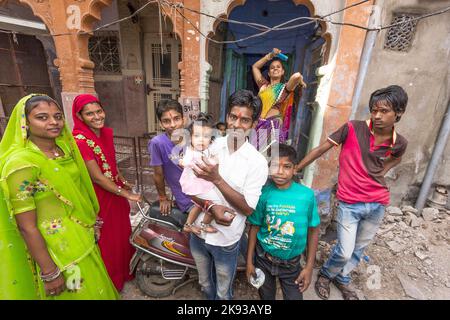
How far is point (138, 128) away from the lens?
6.99 m

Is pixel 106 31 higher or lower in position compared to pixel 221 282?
higher

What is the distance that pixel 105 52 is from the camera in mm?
6512

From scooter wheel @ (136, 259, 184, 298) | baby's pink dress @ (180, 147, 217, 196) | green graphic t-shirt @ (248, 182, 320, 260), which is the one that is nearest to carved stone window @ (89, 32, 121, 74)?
scooter wheel @ (136, 259, 184, 298)

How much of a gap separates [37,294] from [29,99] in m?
1.52

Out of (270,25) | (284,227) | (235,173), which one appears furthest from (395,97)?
(270,25)

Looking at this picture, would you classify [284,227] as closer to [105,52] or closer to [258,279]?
[258,279]

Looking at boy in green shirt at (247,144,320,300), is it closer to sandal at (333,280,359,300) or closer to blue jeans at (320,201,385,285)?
blue jeans at (320,201,385,285)

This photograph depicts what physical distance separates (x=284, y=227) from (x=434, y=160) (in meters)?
3.83

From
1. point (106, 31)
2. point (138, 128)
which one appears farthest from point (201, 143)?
point (106, 31)

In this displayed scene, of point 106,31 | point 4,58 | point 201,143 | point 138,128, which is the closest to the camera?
point 201,143

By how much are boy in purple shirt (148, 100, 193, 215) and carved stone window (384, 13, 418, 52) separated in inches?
140

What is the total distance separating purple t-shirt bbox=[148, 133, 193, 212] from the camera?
218 centimetres

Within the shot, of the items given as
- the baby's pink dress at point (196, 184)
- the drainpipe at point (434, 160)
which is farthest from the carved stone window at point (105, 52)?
the drainpipe at point (434, 160)
